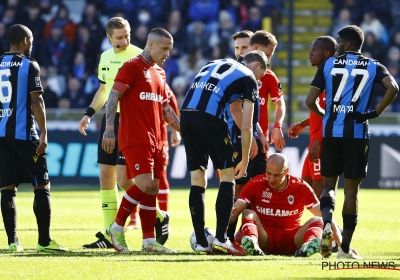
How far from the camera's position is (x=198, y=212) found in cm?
792

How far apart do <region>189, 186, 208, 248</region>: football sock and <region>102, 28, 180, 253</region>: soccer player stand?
42 cm

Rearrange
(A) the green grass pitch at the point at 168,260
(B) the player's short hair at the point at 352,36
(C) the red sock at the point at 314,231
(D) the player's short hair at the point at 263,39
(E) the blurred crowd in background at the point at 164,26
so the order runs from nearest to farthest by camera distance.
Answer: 1. (A) the green grass pitch at the point at 168,260
2. (B) the player's short hair at the point at 352,36
3. (C) the red sock at the point at 314,231
4. (D) the player's short hair at the point at 263,39
5. (E) the blurred crowd in background at the point at 164,26

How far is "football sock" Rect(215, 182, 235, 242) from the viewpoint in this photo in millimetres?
7844

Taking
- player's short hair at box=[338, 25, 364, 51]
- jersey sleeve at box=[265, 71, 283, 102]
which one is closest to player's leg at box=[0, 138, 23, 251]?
jersey sleeve at box=[265, 71, 283, 102]

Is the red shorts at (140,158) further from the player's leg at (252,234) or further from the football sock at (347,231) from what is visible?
the football sock at (347,231)

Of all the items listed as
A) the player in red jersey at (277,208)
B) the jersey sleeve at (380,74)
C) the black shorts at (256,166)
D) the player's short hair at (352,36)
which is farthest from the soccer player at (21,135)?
the jersey sleeve at (380,74)

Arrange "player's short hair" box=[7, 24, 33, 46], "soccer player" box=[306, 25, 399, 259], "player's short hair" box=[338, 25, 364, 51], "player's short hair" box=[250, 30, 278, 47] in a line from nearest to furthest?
1. "soccer player" box=[306, 25, 399, 259]
2. "player's short hair" box=[338, 25, 364, 51]
3. "player's short hair" box=[7, 24, 33, 46]
4. "player's short hair" box=[250, 30, 278, 47]

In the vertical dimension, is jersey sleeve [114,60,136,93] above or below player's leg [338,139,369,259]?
above

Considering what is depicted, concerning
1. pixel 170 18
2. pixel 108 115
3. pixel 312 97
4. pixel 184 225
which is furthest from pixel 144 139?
pixel 170 18

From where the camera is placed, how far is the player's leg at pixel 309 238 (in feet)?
26.1

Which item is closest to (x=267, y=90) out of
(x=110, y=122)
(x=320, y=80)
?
(x=320, y=80)

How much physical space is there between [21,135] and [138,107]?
1105 millimetres

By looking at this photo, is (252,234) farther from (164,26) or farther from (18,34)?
(164,26)

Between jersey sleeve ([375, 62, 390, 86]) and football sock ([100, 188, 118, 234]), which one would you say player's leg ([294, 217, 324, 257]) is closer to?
jersey sleeve ([375, 62, 390, 86])
